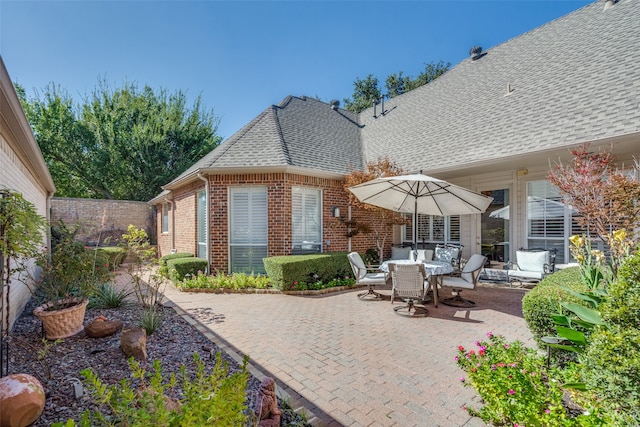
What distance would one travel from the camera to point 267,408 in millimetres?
2455

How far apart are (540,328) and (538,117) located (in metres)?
6.44

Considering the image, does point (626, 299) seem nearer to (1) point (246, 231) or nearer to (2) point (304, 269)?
(2) point (304, 269)

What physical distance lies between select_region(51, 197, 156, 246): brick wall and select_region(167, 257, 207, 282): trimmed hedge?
924 centimetres

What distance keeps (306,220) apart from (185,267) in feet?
12.2

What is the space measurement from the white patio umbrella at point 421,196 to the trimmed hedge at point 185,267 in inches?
195

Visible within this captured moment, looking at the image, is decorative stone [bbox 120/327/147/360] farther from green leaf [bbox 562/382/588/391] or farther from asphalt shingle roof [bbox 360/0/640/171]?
asphalt shingle roof [bbox 360/0/640/171]

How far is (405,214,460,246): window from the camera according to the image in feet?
32.4

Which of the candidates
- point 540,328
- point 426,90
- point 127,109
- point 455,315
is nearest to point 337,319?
point 455,315

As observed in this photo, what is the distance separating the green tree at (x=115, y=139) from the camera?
20.3m

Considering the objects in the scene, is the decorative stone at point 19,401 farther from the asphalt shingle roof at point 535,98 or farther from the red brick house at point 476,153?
the asphalt shingle roof at point 535,98

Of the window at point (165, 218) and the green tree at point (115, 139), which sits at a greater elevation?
the green tree at point (115, 139)

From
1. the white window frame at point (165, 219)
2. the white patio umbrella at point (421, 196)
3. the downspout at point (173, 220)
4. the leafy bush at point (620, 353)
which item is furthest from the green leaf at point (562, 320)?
the white window frame at point (165, 219)

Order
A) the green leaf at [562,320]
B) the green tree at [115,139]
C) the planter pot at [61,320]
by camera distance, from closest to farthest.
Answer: the green leaf at [562,320] < the planter pot at [61,320] < the green tree at [115,139]

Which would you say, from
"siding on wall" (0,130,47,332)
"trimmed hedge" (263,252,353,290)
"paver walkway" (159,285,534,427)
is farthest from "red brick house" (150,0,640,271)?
"siding on wall" (0,130,47,332)
